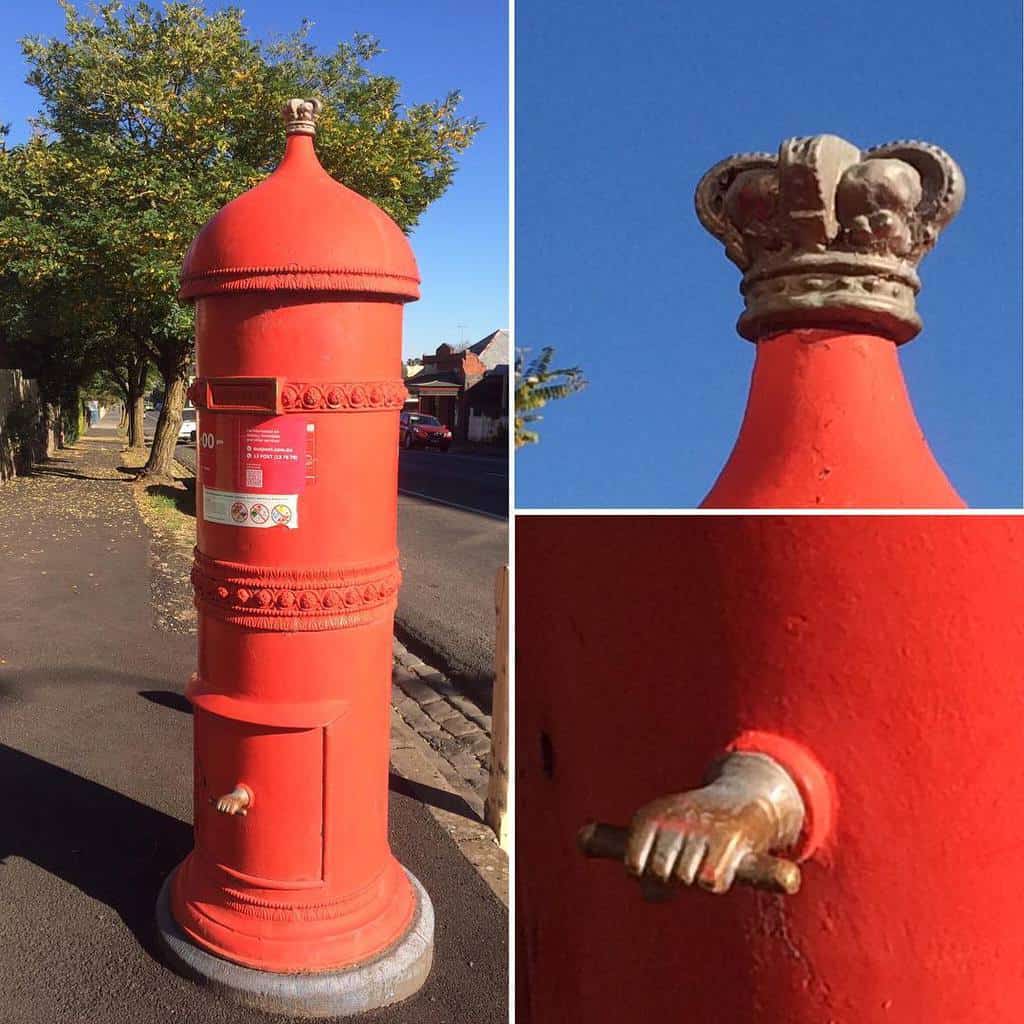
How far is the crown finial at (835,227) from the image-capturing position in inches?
54.0

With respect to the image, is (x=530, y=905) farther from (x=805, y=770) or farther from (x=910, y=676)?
(x=910, y=676)

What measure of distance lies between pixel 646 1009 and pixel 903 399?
0.96 m

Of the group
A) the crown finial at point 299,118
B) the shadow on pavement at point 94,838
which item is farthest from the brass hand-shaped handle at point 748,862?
the shadow on pavement at point 94,838

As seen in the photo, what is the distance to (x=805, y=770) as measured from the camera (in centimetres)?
115

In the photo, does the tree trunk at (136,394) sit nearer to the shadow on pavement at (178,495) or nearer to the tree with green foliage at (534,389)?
the shadow on pavement at (178,495)

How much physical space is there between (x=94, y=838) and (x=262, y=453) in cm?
227

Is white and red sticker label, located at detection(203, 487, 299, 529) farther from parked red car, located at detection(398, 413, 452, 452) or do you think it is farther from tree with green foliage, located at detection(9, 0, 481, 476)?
parked red car, located at detection(398, 413, 452, 452)

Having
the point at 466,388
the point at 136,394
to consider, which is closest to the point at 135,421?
the point at 136,394

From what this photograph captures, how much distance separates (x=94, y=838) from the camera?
13.4ft

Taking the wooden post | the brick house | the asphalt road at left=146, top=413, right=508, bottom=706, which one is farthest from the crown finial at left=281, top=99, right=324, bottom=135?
the brick house

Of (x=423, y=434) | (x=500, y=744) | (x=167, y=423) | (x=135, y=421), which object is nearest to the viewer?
(x=500, y=744)

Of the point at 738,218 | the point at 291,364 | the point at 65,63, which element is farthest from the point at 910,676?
the point at 65,63

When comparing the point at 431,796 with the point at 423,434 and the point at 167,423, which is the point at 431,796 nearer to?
the point at 167,423

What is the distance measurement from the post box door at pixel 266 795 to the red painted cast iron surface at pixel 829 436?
2026 millimetres
